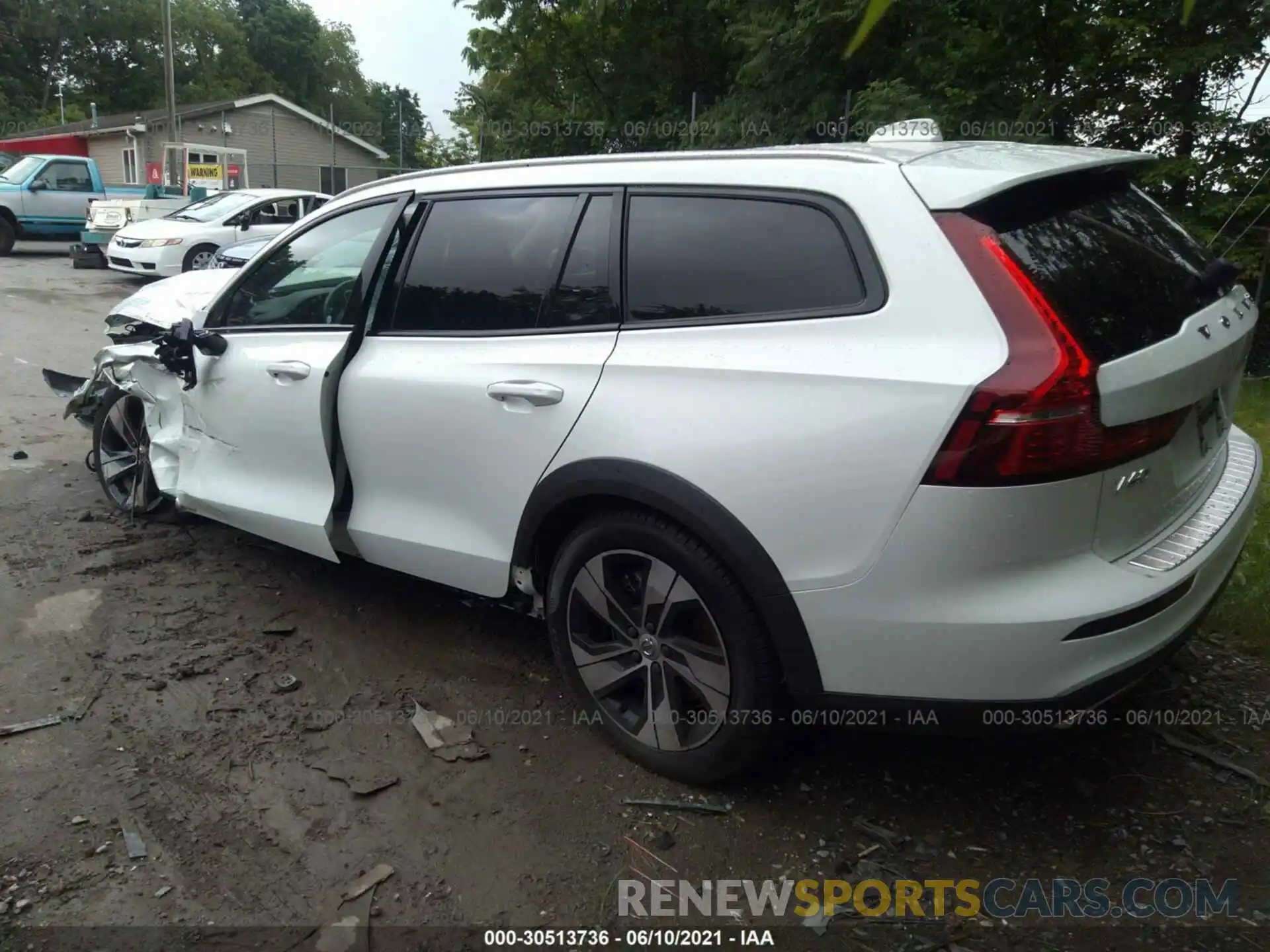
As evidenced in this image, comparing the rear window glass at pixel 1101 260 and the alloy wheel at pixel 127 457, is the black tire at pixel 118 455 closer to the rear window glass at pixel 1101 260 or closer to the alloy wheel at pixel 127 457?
the alloy wheel at pixel 127 457

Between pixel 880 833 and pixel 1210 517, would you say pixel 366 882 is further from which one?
pixel 1210 517

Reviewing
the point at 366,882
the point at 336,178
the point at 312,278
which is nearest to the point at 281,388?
the point at 312,278

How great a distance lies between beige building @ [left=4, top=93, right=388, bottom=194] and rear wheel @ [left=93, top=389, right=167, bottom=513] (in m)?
27.1

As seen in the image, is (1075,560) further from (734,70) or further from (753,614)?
(734,70)

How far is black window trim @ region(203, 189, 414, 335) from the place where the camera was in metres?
3.64

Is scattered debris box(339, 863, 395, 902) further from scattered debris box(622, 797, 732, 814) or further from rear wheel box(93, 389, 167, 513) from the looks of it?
rear wheel box(93, 389, 167, 513)

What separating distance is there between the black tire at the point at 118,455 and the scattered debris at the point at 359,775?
2509 millimetres

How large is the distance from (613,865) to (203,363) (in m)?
2.84

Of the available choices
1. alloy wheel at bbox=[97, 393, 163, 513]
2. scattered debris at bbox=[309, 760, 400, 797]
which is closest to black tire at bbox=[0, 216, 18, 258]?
alloy wheel at bbox=[97, 393, 163, 513]

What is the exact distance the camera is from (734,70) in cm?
1277

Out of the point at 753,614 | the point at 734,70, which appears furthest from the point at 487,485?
the point at 734,70

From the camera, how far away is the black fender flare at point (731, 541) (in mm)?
2482

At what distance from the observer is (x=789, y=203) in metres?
2.62

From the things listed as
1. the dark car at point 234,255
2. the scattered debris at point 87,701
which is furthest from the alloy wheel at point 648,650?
the dark car at point 234,255
